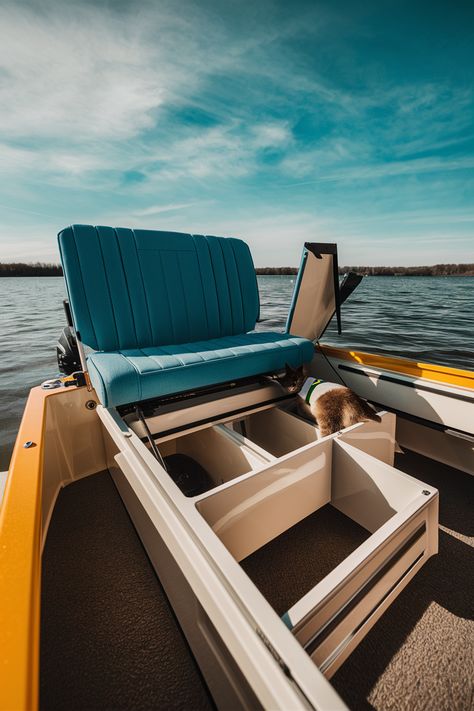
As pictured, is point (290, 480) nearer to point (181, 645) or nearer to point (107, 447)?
point (181, 645)

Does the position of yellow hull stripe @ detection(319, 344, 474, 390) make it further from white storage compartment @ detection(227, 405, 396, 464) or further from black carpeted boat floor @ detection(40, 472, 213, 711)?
black carpeted boat floor @ detection(40, 472, 213, 711)

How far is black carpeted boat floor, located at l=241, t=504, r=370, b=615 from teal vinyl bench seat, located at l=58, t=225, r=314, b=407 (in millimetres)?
857

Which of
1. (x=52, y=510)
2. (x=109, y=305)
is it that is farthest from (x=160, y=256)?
(x=52, y=510)

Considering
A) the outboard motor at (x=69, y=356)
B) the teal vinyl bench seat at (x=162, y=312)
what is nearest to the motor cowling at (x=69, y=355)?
the outboard motor at (x=69, y=356)

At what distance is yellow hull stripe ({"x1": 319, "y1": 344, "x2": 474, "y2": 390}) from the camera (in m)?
1.76

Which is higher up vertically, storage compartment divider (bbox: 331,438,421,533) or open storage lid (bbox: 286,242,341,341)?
open storage lid (bbox: 286,242,341,341)

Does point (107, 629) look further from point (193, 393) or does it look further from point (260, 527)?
point (193, 393)

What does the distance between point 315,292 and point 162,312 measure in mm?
1166

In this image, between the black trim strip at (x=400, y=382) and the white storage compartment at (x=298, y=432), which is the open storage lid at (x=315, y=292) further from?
the white storage compartment at (x=298, y=432)

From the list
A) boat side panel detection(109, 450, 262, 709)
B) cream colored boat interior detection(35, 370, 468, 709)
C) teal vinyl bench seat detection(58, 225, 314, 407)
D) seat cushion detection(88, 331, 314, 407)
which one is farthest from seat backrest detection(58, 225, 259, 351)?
boat side panel detection(109, 450, 262, 709)

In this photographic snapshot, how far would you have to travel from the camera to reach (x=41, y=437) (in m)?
1.35

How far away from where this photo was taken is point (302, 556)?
1406 millimetres

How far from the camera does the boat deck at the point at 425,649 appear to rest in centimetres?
92

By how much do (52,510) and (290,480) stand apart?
1263 millimetres
